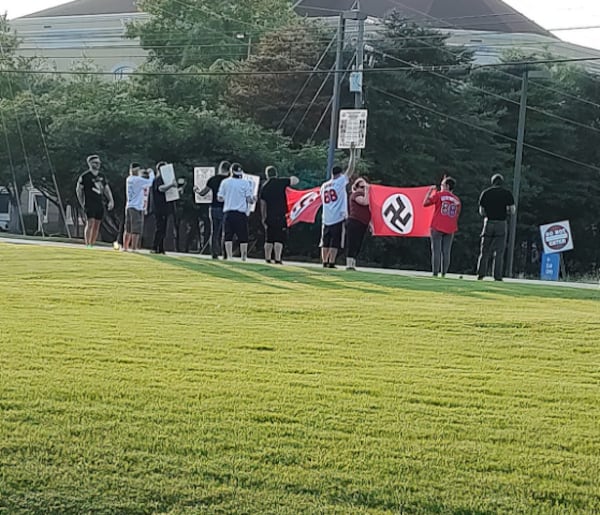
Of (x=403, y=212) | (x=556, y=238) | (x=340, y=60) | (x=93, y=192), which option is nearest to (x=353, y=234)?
(x=93, y=192)

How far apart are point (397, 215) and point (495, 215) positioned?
633cm

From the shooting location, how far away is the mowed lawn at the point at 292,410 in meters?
4.68

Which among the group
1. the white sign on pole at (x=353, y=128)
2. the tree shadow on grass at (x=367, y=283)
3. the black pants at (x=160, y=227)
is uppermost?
the white sign on pole at (x=353, y=128)

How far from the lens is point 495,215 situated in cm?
1658

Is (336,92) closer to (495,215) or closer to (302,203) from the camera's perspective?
(302,203)

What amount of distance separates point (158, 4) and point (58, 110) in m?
16.4

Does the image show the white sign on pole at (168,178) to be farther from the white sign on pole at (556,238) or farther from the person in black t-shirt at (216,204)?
the white sign on pole at (556,238)

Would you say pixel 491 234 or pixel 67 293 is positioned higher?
pixel 491 234

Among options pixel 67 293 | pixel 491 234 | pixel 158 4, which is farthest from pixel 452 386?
pixel 158 4

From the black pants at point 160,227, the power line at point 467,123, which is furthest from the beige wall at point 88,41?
the black pants at point 160,227

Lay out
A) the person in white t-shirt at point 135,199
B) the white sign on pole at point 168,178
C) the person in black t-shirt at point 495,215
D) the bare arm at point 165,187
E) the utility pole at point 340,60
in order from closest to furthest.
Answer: the person in black t-shirt at point 495,215 → the bare arm at point 165,187 → the white sign on pole at point 168,178 → the person in white t-shirt at point 135,199 → the utility pole at point 340,60

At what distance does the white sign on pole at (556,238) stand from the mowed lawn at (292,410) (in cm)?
1886

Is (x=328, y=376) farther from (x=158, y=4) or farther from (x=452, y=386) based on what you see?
(x=158, y=4)

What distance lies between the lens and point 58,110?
1569 inches
